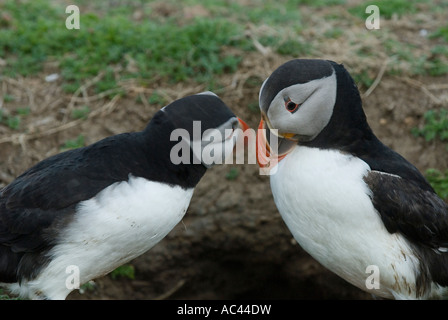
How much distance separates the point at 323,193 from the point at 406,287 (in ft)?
2.94

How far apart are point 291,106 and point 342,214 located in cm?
79

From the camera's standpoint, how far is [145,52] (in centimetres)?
695

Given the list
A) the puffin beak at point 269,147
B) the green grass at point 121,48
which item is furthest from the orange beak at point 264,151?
the green grass at point 121,48

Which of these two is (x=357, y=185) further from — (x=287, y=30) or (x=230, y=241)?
(x=287, y=30)

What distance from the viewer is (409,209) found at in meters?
4.14

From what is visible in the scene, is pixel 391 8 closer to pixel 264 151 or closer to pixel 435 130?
pixel 435 130

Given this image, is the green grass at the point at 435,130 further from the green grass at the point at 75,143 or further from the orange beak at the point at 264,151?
the green grass at the point at 75,143

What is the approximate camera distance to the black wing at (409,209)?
411 centimetres

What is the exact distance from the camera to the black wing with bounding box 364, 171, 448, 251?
4.11 metres

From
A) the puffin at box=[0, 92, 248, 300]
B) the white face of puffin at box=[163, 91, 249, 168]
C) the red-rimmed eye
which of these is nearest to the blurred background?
the puffin at box=[0, 92, 248, 300]

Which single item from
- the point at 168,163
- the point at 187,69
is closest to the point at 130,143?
the point at 168,163

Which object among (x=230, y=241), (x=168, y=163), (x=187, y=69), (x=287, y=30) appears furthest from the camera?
(x=287, y=30)

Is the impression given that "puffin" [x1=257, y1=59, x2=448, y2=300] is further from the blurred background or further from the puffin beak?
the blurred background

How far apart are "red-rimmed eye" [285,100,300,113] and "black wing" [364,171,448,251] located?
664 mm
